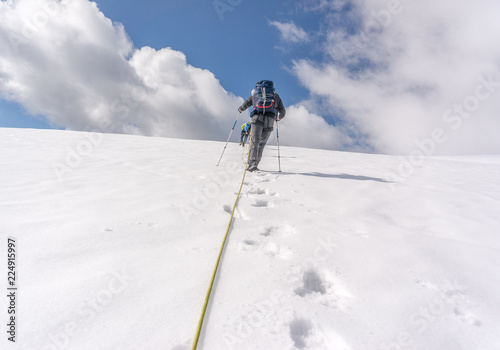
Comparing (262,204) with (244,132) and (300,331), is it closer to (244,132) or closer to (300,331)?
(300,331)

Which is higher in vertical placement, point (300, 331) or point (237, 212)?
point (237, 212)

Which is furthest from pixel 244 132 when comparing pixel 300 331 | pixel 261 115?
pixel 300 331

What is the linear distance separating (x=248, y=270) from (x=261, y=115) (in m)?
4.62

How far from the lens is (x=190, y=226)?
271cm

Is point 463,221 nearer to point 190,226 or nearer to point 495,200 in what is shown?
point 495,200

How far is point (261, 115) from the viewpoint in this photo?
5.89 metres

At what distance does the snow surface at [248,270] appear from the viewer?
1.39 meters

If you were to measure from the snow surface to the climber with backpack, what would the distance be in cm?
236

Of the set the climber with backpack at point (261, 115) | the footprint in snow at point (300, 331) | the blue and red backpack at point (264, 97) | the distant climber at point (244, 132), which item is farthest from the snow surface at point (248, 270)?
the distant climber at point (244, 132)

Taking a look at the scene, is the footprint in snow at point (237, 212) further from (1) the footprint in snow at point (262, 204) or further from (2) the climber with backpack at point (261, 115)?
(2) the climber with backpack at point (261, 115)

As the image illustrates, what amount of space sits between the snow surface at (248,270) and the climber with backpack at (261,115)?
2365mm

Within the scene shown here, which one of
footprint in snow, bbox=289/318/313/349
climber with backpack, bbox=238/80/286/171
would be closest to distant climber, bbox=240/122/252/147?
climber with backpack, bbox=238/80/286/171

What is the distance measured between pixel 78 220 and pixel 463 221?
507cm

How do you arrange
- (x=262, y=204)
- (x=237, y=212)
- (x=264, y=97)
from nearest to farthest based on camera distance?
(x=237, y=212) < (x=262, y=204) < (x=264, y=97)
